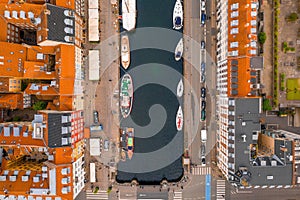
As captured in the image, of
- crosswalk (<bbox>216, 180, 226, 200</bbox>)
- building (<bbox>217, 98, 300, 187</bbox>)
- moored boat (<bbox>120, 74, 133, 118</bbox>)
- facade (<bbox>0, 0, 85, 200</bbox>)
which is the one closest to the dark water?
moored boat (<bbox>120, 74, 133, 118</bbox>)

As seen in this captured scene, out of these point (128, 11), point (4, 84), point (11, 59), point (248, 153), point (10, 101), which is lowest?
point (248, 153)

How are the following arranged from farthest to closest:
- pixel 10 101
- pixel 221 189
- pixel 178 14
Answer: pixel 221 189
pixel 178 14
pixel 10 101

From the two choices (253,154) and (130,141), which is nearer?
(253,154)

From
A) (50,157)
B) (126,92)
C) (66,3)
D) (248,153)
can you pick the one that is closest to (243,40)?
(248,153)

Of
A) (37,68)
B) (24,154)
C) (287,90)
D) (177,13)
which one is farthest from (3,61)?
(287,90)

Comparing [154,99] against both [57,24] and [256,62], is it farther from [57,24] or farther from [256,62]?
[57,24]

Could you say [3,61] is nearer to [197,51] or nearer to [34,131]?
[34,131]

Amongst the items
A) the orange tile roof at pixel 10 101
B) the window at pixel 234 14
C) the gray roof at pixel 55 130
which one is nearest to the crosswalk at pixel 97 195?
the gray roof at pixel 55 130

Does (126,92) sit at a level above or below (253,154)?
above
